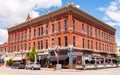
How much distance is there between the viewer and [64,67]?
1758 inches

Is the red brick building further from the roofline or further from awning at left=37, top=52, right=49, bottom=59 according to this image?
awning at left=37, top=52, right=49, bottom=59

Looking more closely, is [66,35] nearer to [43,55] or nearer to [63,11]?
[63,11]

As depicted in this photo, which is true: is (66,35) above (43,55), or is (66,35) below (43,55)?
above

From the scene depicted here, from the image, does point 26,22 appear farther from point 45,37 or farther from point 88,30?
point 88,30

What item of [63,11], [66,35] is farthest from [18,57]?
[63,11]

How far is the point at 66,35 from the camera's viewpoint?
4503 cm

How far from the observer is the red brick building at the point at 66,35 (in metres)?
44.6

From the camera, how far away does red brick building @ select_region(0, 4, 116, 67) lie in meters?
44.6

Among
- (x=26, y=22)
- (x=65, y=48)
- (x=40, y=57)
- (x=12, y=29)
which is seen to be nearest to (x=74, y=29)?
(x=65, y=48)

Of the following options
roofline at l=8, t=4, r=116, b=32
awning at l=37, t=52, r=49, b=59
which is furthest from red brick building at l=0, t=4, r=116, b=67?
awning at l=37, t=52, r=49, b=59

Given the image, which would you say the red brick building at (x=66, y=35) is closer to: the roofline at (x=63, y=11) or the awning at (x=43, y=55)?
the roofline at (x=63, y=11)

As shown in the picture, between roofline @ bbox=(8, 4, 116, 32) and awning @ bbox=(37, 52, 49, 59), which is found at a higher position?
roofline @ bbox=(8, 4, 116, 32)

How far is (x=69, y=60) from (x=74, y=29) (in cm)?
713

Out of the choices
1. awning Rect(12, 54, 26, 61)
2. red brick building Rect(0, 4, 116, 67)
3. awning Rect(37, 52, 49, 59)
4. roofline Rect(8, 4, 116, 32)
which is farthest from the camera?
awning Rect(12, 54, 26, 61)
